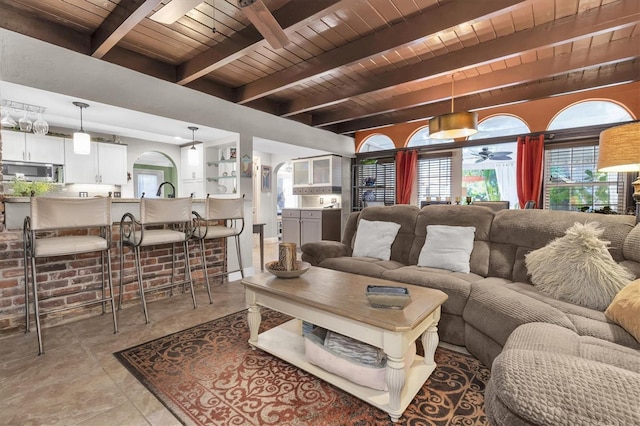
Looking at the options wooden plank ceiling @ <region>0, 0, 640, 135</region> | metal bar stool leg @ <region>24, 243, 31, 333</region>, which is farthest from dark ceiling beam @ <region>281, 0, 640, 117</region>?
metal bar stool leg @ <region>24, 243, 31, 333</region>

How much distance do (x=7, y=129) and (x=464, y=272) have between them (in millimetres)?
5904

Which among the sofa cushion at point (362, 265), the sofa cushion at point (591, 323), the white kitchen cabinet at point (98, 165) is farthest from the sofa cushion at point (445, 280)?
the white kitchen cabinet at point (98, 165)

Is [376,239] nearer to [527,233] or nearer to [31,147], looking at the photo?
[527,233]

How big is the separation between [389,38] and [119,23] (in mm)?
2182

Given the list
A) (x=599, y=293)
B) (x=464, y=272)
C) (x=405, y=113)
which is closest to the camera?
(x=599, y=293)

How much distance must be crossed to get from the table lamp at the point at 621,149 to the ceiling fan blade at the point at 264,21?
2.25 meters

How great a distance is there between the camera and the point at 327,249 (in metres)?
3.26

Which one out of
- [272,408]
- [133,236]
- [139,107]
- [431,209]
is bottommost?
[272,408]

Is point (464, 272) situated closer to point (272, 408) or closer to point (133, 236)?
point (272, 408)

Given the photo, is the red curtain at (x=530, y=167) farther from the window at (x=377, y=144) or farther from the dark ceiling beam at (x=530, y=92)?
the window at (x=377, y=144)

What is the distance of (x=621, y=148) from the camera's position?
195cm

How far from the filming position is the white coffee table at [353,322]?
1.46m

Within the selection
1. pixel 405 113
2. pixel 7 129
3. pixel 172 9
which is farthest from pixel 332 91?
pixel 7 129

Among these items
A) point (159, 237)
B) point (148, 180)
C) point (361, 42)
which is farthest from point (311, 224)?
point (148, 180)
